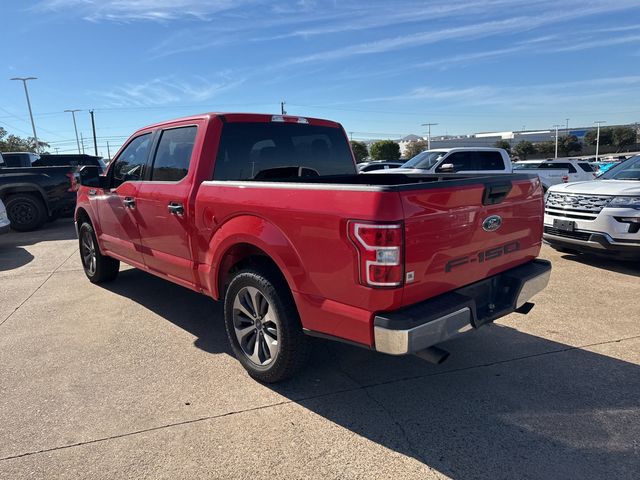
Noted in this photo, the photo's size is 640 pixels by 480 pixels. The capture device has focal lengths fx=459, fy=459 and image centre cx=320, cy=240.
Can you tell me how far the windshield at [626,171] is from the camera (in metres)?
7.12

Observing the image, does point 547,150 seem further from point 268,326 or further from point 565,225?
point 268,326

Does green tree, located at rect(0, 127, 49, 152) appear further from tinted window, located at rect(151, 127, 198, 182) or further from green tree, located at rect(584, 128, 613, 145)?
green tree, located at rect(584, 128, 613, 145)

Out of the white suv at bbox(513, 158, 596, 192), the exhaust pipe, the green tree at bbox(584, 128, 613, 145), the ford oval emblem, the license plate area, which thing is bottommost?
the green tree at bbox(584, 128, 613, 145)

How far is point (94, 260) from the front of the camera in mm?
6164

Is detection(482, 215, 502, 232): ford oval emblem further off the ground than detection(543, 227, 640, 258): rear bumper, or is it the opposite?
detection(482, 215, 502, 232): ford oval emblem

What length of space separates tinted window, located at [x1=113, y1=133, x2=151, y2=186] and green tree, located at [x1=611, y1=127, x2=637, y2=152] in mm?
106821

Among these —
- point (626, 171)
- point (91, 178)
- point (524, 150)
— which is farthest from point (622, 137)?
point (91, 178)

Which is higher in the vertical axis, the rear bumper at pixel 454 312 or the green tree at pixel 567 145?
the rear bumper at pixel 454 312

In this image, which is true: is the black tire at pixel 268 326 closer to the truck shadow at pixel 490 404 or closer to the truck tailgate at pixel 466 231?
the truck shadow at pixel 490 404

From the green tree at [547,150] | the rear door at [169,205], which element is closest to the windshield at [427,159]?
the rear door at [169,205]

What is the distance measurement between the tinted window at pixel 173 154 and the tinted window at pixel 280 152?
1.11ft

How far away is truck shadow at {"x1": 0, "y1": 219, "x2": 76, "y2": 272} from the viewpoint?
8158mm

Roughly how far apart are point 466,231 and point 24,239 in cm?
1100

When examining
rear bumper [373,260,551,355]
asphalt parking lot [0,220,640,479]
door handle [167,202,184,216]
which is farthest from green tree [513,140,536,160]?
door handle [167,202,184,216]
